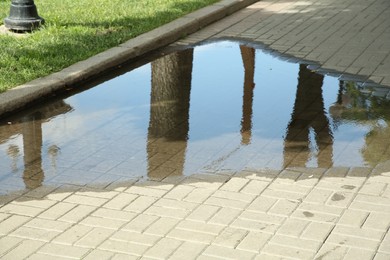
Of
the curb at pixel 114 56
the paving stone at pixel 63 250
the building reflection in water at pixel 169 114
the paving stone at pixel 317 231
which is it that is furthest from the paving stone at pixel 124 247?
the curb at pixel 114 56

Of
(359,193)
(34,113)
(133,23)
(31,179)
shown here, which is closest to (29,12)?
(133,23)

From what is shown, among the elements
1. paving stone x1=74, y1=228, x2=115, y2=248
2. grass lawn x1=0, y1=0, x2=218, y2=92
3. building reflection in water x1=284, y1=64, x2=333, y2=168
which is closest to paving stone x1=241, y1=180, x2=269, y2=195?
building reflection in water x1=284, y1=64, x2=333, y2=168

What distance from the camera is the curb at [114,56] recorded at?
8.92 m

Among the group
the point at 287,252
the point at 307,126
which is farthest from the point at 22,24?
the point at 287,252

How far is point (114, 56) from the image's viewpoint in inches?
414

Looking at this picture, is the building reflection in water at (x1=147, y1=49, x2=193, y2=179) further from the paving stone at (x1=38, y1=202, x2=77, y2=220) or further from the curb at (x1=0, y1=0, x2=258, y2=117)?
the paving stone at (x1=38, y1=202, x2=77, y2=220)

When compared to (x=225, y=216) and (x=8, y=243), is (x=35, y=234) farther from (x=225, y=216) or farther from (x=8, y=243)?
(x=225, y=216)

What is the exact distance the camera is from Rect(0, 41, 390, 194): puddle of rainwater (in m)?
7.41

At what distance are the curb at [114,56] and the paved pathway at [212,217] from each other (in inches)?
89.2

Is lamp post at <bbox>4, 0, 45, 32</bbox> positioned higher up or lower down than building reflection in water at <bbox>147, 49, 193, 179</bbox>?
higher up

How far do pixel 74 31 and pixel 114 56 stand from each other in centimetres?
134

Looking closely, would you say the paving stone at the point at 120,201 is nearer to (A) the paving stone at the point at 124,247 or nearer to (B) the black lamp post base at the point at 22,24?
(A) the paving stone at the point at 124,247

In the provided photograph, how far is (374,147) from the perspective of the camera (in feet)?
25.7

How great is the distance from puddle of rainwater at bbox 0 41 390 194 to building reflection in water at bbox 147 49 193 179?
12 millimetres
